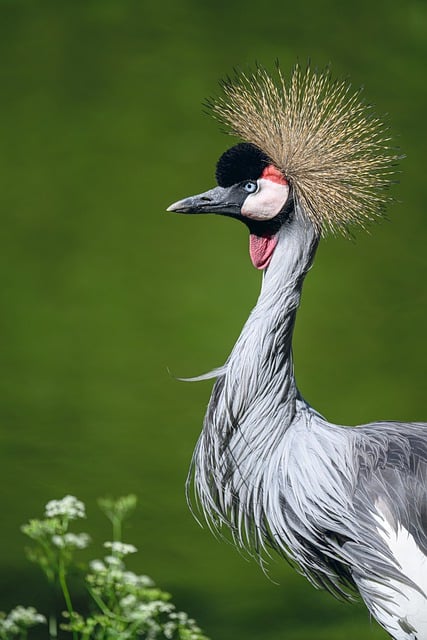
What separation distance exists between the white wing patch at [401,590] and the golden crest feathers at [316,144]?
21.7 inches

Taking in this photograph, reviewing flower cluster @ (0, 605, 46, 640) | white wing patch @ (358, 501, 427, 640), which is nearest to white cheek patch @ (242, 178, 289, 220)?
white wing patch @ (358, 501, 427, 640)

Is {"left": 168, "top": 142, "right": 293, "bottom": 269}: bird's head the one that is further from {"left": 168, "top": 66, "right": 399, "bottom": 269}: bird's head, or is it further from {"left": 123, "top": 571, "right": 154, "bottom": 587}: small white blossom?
{"left": 123, "top": 571, "right": 154, "bottom": 587}: small white blossom

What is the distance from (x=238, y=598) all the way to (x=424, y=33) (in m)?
1.74

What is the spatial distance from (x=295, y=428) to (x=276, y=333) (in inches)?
7.0

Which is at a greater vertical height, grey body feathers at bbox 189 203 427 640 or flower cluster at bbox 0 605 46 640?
grey body feathers at bbox 189 203 427 640

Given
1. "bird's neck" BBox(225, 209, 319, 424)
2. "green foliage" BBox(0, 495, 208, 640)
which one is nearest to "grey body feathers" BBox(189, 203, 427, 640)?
"bird's neck" BBox(225, 209, 319, 424)

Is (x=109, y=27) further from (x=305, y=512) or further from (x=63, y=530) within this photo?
(x=63, y=530)

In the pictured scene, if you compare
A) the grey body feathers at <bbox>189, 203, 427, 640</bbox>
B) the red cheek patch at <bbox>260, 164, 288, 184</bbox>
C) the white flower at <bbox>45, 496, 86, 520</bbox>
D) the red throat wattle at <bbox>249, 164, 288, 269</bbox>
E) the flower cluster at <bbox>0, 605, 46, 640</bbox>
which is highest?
the red cheek patch at <bbox>260, 164, 288, 184</bbox>

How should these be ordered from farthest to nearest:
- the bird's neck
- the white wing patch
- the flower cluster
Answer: the bird's neck → the white wing patch → the flower cluster

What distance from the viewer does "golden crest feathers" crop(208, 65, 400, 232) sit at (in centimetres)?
221

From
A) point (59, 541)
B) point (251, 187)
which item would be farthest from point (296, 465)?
point (59, 541)

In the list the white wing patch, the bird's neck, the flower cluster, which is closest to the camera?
the flower cluster

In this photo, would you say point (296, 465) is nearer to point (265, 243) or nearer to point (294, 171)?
point (265, 243)

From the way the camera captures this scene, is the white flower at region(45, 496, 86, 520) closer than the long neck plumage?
Yes
